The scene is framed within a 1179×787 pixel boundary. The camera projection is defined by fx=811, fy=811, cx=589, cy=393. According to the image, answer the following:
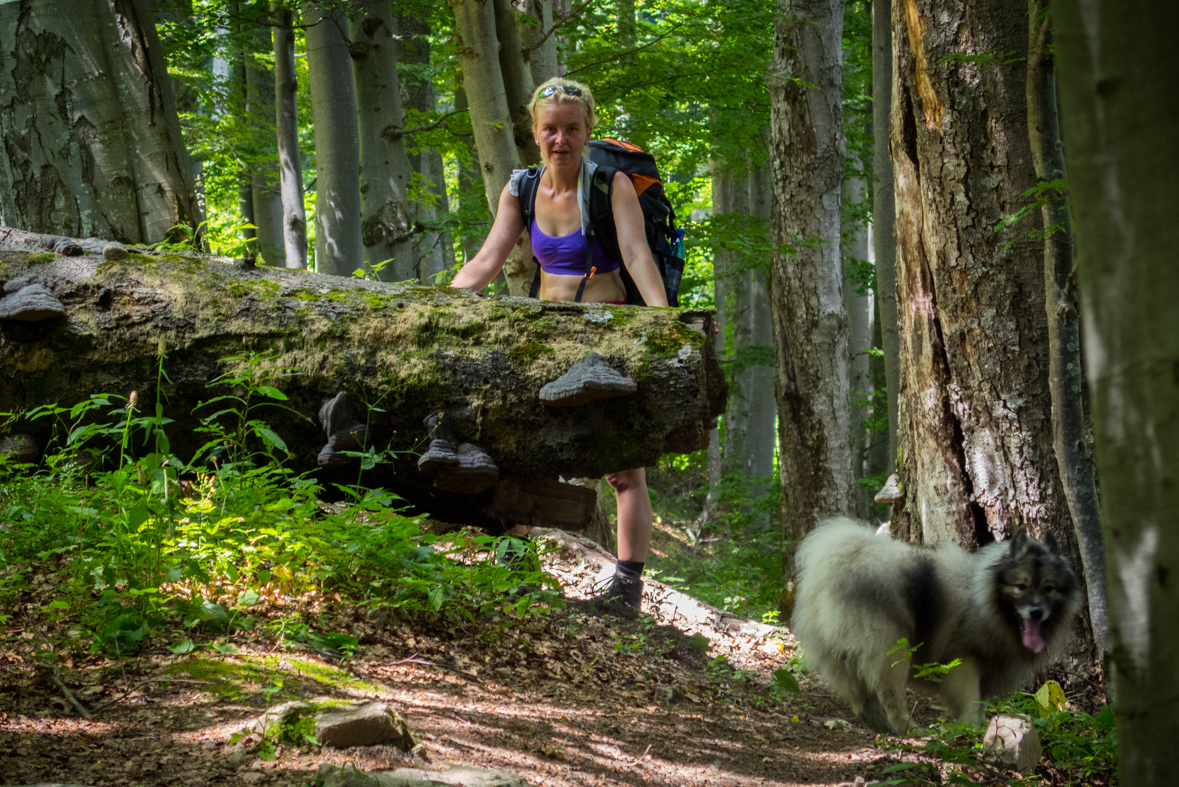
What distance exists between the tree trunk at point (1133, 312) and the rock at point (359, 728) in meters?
1.80

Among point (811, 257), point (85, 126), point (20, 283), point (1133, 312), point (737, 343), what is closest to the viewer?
point (1133, 312)

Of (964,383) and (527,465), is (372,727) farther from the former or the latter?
(964,383)

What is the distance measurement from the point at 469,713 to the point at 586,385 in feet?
5.09

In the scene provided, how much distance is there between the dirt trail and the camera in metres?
2.23

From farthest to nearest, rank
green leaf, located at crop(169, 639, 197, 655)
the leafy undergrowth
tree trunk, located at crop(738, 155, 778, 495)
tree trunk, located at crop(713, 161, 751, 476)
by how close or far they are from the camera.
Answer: tree trunk, located at crop(713, 161, 751, 476) → tree trunk, located at crop(738, 155, 778, 495) → green leaf, located at crop(169, 639, 197, 655) → the leafy undergrowth

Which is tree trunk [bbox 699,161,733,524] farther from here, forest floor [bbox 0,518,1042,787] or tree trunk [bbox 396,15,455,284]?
forest floor [bbox 0,518,1042,787]

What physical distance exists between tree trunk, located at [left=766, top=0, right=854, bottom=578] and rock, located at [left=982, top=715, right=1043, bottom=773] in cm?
468

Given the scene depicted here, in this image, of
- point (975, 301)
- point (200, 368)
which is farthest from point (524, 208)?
point (975, 301)

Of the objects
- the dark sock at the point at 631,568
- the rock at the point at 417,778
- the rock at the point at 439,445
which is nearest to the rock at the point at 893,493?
the dark sock at the point at 631,568

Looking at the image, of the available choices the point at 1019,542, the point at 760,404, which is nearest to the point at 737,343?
the point at 760,404

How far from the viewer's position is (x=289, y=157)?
33.2ft

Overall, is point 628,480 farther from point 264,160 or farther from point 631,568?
point 264,160

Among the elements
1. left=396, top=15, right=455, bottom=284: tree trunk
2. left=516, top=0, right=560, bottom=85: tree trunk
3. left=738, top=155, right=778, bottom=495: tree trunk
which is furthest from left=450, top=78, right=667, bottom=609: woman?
left=738, top=155, right=778, bottom=495: tree trunk

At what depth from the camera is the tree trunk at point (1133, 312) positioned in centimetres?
130
